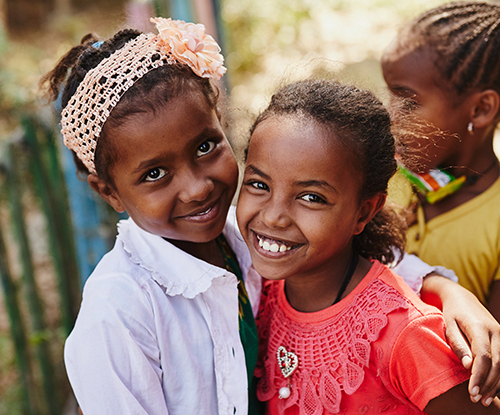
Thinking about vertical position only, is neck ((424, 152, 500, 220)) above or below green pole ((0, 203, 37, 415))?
above

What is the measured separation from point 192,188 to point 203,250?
1.21 ft

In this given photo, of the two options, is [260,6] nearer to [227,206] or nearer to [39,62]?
[39,62]

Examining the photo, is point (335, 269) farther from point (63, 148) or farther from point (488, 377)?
point (63, 148)

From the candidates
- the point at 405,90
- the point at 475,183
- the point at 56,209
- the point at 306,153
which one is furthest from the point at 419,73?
the point at 56,209

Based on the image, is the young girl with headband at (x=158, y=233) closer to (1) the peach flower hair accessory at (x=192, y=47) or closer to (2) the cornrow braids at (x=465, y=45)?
(1) the peach flower hair accessory at (x=192, y=47)

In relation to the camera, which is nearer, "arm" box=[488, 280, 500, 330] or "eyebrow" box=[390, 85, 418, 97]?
"arm" box=[488, 280, 500, 330]

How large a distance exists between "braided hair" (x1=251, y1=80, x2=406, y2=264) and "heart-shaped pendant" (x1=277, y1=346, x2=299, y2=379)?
53cm

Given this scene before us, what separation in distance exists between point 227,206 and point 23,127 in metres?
1.41

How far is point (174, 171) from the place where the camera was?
1.42 m

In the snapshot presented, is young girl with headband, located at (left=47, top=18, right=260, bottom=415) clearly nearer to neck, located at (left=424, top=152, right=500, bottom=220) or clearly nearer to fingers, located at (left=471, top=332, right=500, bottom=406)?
fingers, located at (left=471, top=332, right=500, bottom=406)

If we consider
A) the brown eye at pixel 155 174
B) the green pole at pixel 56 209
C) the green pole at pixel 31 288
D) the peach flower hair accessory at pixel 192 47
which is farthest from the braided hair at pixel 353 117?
the green pole at pixel 31 288

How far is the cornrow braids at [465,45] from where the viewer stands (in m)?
1.89

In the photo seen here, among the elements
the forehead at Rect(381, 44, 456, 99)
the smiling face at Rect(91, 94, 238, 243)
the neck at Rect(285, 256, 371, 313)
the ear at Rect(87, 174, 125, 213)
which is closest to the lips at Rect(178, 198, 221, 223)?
the smiling face at Rect(91, 94, 238, 243)

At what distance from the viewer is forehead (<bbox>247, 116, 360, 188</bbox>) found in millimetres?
1318
